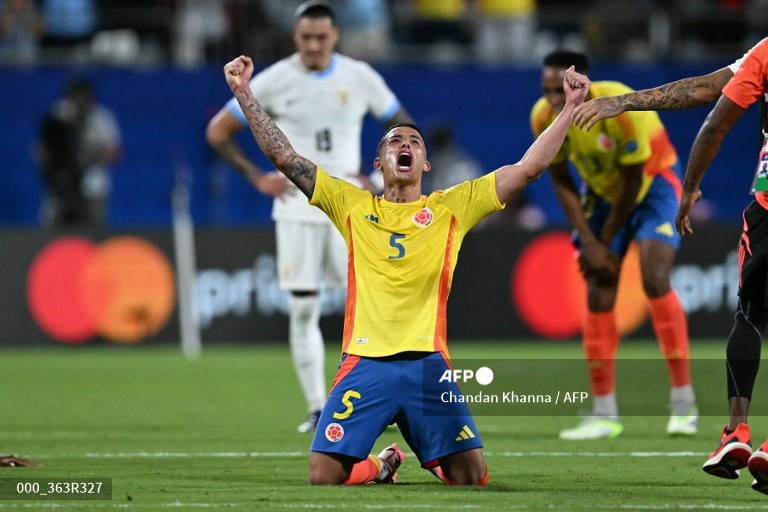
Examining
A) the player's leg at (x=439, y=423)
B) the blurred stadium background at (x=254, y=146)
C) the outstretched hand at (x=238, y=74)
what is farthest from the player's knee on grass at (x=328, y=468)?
the blurred stadium background at (x=254, y=146)

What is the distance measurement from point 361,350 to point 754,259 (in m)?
1.86

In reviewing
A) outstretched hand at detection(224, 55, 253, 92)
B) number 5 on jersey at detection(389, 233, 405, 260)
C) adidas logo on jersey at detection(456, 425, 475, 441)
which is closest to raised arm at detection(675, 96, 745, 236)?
number 5 on jersey at detection(389, 233, 405, 260)

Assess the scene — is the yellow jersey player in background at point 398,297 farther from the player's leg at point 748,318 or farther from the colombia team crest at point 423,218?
the player's leg at point 748,318

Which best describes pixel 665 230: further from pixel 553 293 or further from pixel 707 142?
pixel 553 293

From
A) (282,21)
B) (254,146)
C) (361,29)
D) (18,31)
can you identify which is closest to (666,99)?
(254,146)

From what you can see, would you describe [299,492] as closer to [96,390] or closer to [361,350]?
[361,350]

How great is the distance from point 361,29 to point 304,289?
9551 millimetres

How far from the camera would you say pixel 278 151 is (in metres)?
6.98

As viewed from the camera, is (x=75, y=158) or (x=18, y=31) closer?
(x=75, y=158)

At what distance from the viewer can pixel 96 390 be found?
1252 cm

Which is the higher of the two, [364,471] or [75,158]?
[75,158]

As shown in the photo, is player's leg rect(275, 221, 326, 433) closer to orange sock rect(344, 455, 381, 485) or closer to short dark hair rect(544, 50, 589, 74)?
short dark hair rect(544, 50, 589, 74)

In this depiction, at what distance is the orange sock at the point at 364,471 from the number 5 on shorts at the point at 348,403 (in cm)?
24

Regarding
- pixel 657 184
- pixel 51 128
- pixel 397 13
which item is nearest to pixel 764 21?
pixel 397 13
